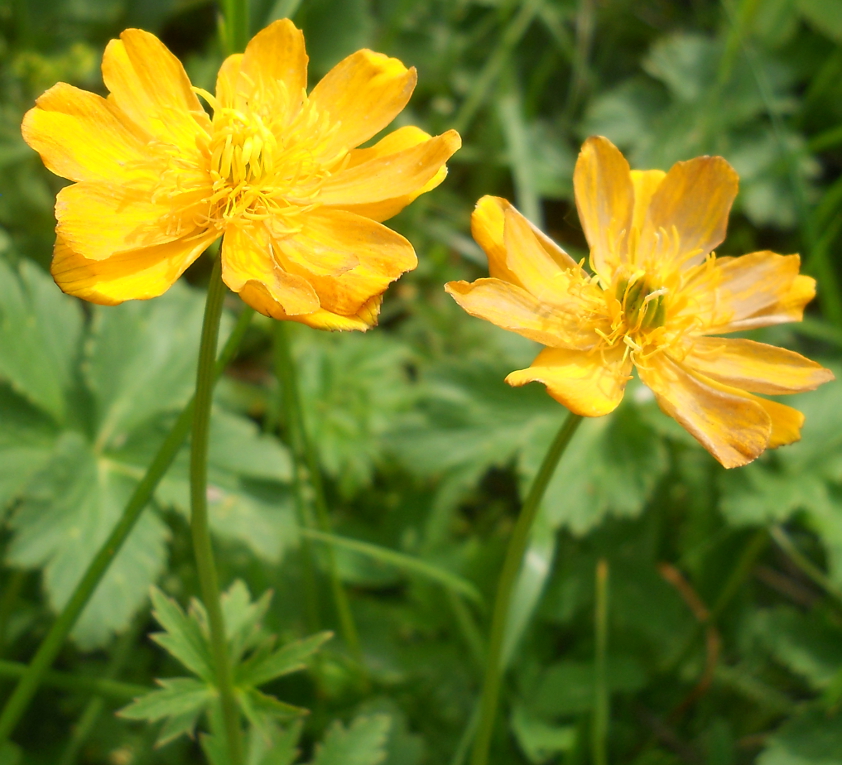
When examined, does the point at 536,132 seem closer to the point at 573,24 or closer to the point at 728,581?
the point at 573,24

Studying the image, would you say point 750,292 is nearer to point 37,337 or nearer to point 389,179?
point 389,179

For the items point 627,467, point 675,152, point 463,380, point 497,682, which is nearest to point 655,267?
point 497,682

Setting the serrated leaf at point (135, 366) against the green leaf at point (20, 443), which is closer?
the green leaf at point (20, 443)

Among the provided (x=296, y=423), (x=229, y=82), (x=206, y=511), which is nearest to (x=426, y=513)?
(x=296, y=423)

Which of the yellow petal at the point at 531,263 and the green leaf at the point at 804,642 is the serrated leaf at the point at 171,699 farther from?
the green leaf at the point at 804,642

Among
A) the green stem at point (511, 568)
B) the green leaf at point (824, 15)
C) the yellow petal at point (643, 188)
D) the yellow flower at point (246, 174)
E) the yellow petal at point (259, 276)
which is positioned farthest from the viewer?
the green leaf at point (824, 15)

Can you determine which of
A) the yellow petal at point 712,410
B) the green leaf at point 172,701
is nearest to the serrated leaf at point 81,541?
the green leaf at point 172,701
